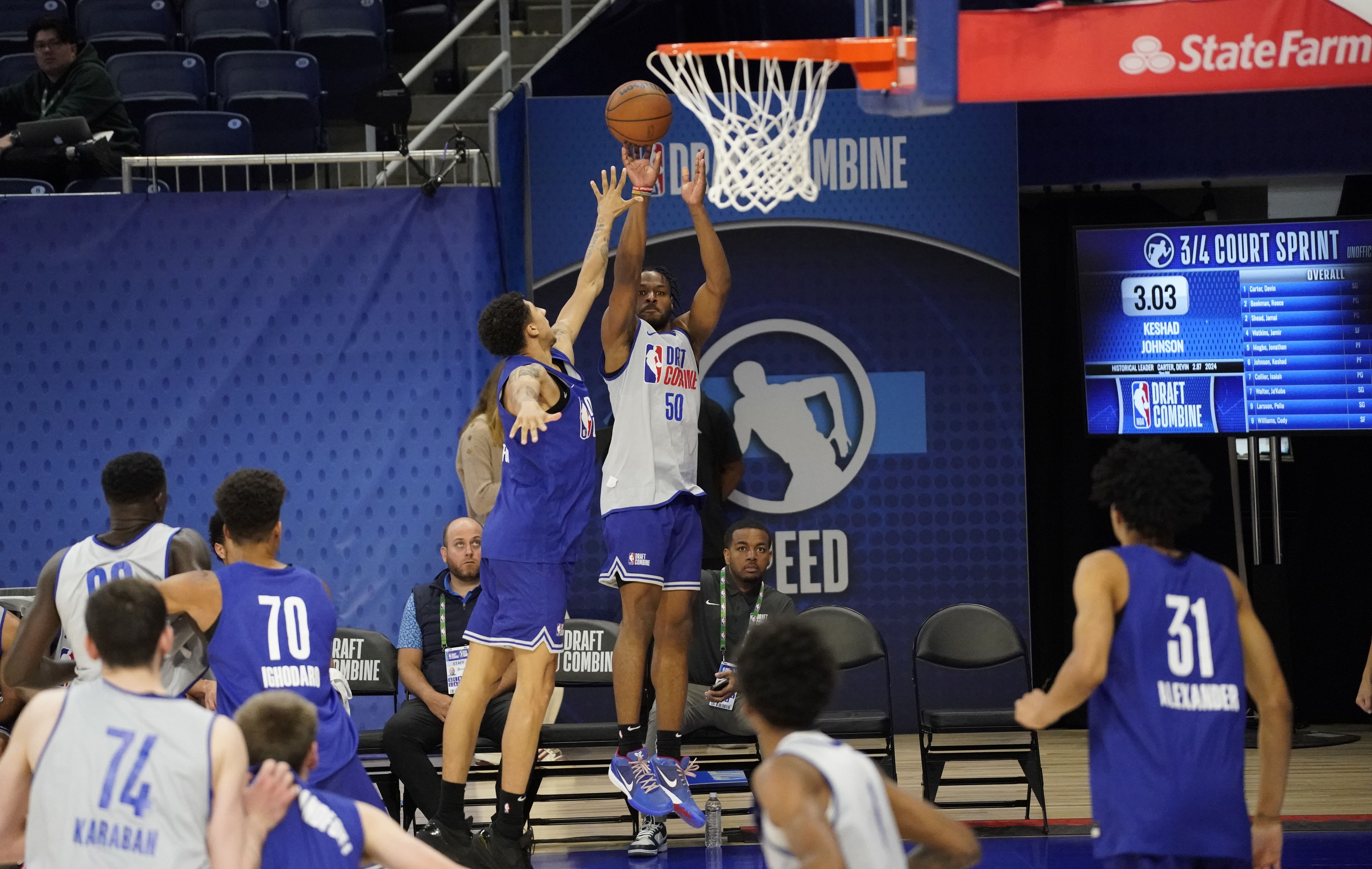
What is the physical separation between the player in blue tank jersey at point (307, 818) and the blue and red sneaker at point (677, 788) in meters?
3.14

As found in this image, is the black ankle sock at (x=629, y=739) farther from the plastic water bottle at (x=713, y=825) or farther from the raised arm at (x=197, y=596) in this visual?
the raised arm at (x=197, y=596)

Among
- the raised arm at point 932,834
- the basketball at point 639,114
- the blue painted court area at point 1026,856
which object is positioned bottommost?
the blue painted court area at point 1026,856

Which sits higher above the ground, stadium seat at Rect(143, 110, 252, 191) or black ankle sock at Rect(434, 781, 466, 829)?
stadium seat at Rect(143, 110, 252, 191)

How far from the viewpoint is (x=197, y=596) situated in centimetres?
450

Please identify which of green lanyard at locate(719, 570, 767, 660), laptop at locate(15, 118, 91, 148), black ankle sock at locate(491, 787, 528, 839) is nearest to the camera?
black ankle sock at locate(491, 787, 528, 839)

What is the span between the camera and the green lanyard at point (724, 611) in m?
8.22

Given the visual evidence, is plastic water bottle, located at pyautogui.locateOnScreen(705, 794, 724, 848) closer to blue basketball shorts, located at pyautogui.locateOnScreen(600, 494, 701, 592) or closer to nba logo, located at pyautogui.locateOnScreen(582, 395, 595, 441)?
blue basketball shorts, located at pyautogui.locateOnScreen(600, 494, 701, 592)

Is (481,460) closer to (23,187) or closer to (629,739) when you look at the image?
(629,739)

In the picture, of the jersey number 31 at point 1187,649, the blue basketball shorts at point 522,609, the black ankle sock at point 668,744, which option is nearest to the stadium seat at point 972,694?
the black ankle sock at point 668,744

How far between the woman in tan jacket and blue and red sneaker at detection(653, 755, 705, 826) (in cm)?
202

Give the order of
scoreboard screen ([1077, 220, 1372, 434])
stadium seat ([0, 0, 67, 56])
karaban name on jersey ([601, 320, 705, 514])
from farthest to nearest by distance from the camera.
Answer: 1. stadium seat ([0, 0, 67, 56])
2. scoreboard screen ([1077, 220, 1372, 434])
3. karaban name on jersey ([601, 320, 705, 514])

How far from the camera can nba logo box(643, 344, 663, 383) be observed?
691 cm

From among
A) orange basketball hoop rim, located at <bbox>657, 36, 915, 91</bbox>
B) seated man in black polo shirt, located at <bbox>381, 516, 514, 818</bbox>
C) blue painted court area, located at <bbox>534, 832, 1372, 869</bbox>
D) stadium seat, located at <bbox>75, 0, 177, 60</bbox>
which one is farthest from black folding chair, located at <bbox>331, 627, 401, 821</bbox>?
stadium seat, located at <bbox>75, 0, 177, 60</bbox>

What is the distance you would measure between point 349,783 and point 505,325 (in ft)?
6.88
